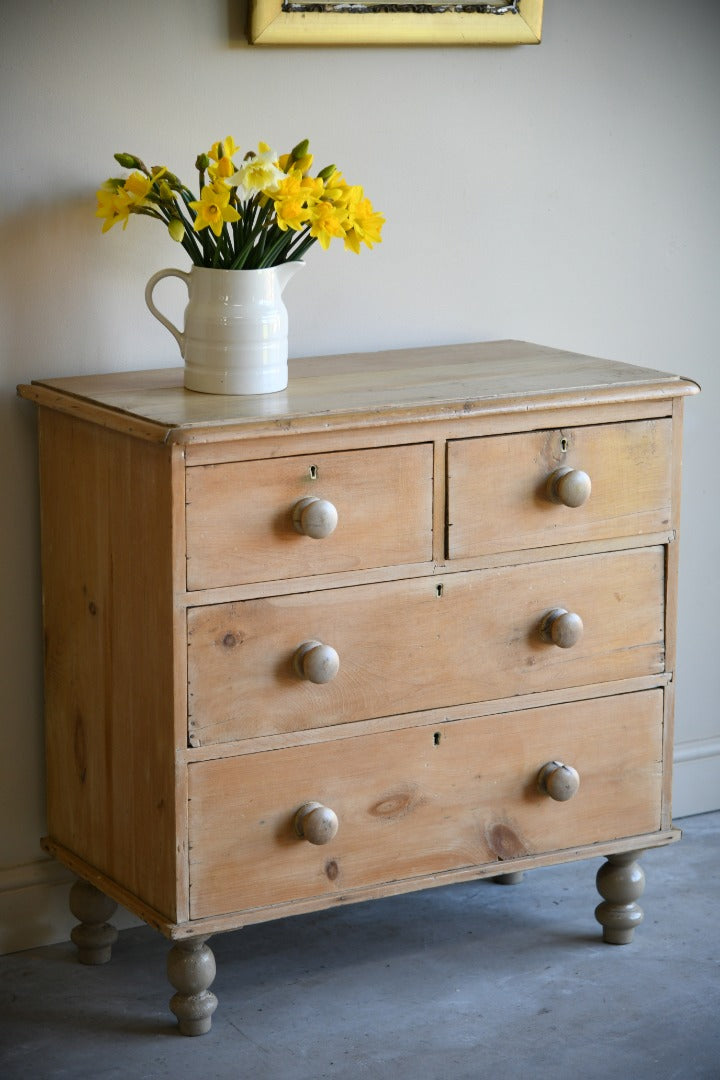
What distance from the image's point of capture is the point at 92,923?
2477 millimetres

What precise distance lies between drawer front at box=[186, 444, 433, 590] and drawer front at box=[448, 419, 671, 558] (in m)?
0.06

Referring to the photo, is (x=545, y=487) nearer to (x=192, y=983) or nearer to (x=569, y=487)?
(x=569, y=487)

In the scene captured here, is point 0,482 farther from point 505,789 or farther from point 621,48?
point 621,48

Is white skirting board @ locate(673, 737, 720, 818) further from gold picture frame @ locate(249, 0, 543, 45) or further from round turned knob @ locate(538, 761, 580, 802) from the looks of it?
gold picture frame @ locate(249, 0, 543, 45)

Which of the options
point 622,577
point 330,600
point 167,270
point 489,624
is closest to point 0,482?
point 167,270

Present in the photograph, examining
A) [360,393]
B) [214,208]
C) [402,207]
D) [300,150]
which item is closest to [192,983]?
[360,393]

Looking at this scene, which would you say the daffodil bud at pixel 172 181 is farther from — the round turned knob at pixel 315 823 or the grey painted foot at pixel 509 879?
the grey painted foot at pixel 509 879

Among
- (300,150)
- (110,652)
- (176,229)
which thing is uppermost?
(300,150)

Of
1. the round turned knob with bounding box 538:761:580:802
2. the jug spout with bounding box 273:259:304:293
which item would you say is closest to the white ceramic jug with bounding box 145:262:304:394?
the jug spout with bounding box 273:259:304:293

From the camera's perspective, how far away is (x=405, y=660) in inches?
88.1

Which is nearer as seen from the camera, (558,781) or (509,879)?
(558,781)

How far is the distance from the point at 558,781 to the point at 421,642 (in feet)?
1.07

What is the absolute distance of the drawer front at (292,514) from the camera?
6.74 ft

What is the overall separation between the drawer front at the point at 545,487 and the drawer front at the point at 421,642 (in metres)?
0.05
